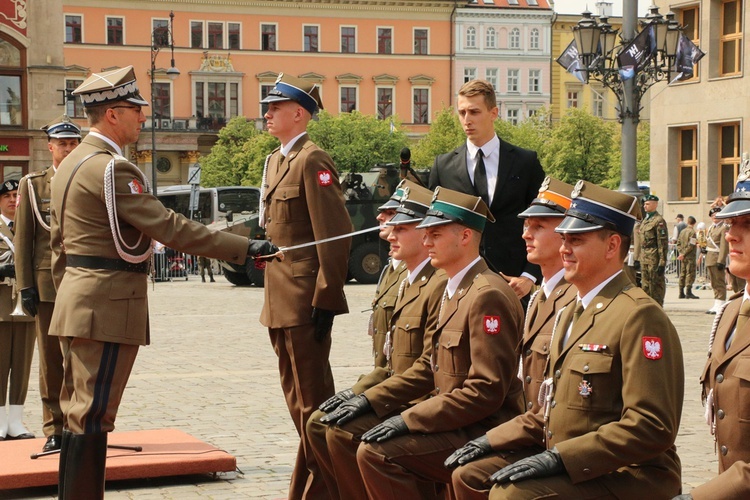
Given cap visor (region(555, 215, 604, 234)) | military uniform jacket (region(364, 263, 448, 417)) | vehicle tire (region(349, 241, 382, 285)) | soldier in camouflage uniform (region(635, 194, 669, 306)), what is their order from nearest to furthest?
cap visor (region(555, 215, 604, 234)) → military uniform jacket (region(364, 263, 448, 417)) → soldier in camouflage uniform (region(635, 194, 669, 306)) → vehicle tire (region(349, 241, 382, 285))

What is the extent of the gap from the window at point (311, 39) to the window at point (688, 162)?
4766 centimetres

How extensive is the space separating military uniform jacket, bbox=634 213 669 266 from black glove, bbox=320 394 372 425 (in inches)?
625

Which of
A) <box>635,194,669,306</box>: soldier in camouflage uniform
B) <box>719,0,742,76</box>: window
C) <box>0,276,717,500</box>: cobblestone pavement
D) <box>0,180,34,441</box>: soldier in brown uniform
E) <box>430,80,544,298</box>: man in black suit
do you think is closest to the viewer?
<box>430,80,544,298</box>: man in black suit

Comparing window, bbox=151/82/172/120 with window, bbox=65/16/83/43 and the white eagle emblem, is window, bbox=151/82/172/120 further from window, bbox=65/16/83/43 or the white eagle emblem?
the white eagle emblem

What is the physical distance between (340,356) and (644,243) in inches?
339

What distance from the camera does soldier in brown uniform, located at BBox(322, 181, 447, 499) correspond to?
564 centimetres

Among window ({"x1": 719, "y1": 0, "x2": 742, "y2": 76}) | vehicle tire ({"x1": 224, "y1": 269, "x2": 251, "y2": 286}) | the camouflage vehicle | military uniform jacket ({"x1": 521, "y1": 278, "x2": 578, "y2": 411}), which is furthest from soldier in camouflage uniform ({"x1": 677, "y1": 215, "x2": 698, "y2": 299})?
military uniform jacket ({"x1": 521, "y1": 278, "x2": 578, "y2": 411})

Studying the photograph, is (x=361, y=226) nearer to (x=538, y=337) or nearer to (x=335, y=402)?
(x=335, y=402)

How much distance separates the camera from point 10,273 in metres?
9.22

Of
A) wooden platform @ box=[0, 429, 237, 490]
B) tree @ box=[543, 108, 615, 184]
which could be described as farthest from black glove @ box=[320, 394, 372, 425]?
tree @ box=[543, 108, 615, 184]

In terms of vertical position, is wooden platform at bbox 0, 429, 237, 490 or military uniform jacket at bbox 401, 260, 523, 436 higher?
military uniform jacket at bbox 401, 260, 523, 436

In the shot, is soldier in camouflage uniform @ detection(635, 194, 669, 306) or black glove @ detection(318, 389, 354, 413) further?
soldier in camouflage uniform @ detection(635, 194, 669, 306)

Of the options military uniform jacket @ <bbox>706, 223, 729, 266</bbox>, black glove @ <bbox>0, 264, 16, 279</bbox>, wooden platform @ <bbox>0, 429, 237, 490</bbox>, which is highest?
black glove @ <bbox>0, 264, 16, 279</bbox>

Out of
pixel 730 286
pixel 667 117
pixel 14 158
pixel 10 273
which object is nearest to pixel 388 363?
pixel 10 273
